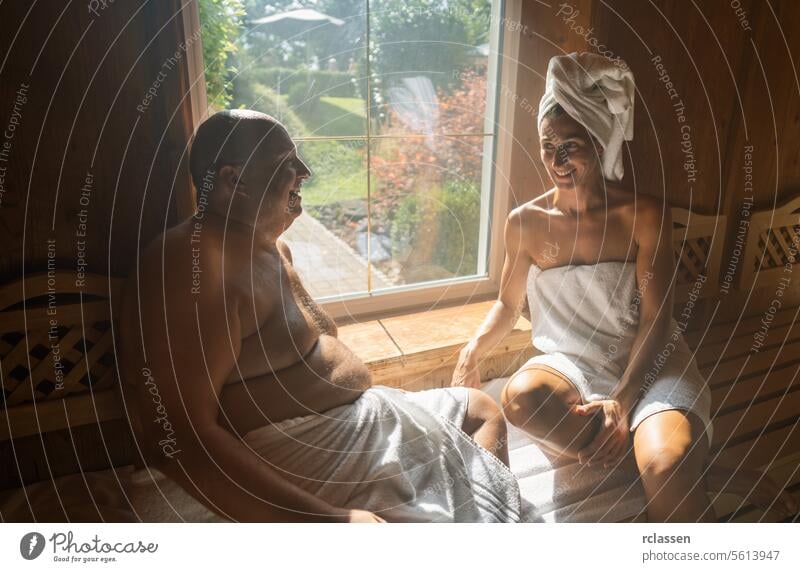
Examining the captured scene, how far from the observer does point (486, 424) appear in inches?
26.3

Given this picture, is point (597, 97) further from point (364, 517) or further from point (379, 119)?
point (364, 517)

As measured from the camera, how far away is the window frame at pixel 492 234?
0.61m

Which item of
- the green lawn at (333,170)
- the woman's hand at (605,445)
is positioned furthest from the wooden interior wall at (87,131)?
the woman's hand at (605,445)

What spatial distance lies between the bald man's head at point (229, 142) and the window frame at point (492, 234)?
18cm

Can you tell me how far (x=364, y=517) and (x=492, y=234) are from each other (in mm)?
362

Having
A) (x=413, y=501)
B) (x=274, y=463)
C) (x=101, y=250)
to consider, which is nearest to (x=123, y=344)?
(x=101, y=250)

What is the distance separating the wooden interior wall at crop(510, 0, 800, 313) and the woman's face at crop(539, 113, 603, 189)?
1 centimetres

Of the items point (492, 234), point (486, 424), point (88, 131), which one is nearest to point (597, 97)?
point (492, 234)

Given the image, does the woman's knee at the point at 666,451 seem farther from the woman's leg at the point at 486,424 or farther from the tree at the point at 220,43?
the tree at the point at 220,43

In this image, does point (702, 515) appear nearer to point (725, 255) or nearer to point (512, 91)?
point (725, 255)

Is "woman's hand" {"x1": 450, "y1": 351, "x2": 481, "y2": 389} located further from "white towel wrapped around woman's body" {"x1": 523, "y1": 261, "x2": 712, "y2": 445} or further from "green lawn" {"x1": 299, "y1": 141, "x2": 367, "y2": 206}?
"green lawn" {"x1": 299, "y1": 141, "x2": 367, "y2": 206}

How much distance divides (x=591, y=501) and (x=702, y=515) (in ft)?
0.48

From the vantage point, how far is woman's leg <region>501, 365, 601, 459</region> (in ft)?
2.24

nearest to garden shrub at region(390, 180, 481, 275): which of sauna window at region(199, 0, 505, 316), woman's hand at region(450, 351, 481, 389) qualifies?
sauna window at region(199, 0, 505, 316)
